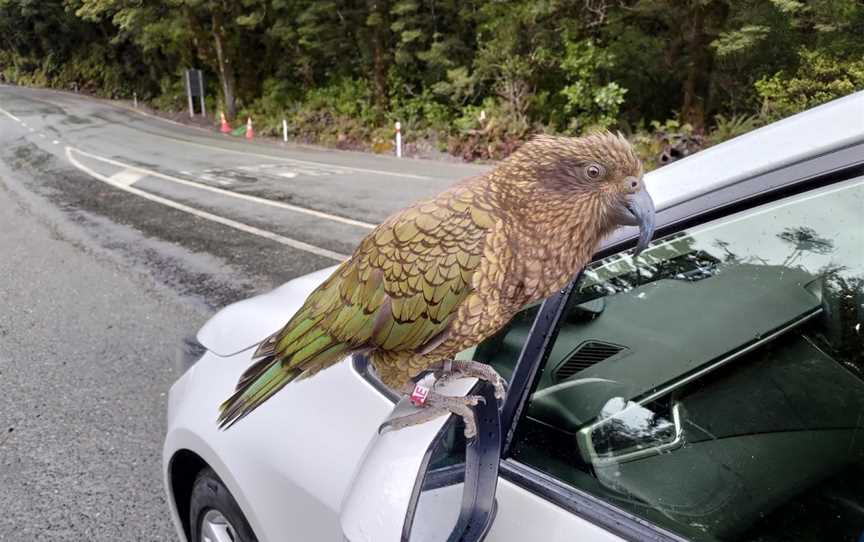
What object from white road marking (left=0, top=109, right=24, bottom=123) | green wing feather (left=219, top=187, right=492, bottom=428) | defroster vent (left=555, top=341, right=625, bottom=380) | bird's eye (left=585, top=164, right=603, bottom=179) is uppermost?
bird's eye (left=585, top=164, right=603, bottom=179)

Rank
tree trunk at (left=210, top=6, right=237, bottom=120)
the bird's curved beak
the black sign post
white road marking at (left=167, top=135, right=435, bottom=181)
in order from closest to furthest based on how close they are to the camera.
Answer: the bird's curved beak < white road marking at (left=167, top=135, right=435, bottom=181) < tree trunk at (left=210, top=6, right=237, bottom=120) < the black sign post

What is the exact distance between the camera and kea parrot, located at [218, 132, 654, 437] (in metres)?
0.99

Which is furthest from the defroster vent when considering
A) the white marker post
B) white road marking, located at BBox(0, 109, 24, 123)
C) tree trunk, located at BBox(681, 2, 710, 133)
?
white road marking, located at BBox(0, 109, 24, 123)

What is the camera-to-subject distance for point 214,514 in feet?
7.09

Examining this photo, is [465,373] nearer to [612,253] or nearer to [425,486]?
[425,486]

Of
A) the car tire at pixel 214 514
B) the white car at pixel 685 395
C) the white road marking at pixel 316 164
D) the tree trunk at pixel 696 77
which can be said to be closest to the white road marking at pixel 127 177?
the white road marking at pixel 316 164

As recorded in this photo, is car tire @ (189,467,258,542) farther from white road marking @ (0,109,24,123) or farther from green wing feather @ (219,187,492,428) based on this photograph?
white road marking @ (0,109,24,123)

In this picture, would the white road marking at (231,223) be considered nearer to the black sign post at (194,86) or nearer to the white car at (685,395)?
the white car at (685,395)

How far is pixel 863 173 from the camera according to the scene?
1.06 meters

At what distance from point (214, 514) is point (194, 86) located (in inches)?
1057

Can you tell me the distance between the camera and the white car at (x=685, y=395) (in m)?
1.17

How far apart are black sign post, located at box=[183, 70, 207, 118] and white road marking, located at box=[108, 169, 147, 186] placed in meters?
14.8

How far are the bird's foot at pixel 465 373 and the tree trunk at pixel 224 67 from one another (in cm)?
2442

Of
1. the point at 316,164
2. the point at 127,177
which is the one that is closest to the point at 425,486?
the point at 127,177
